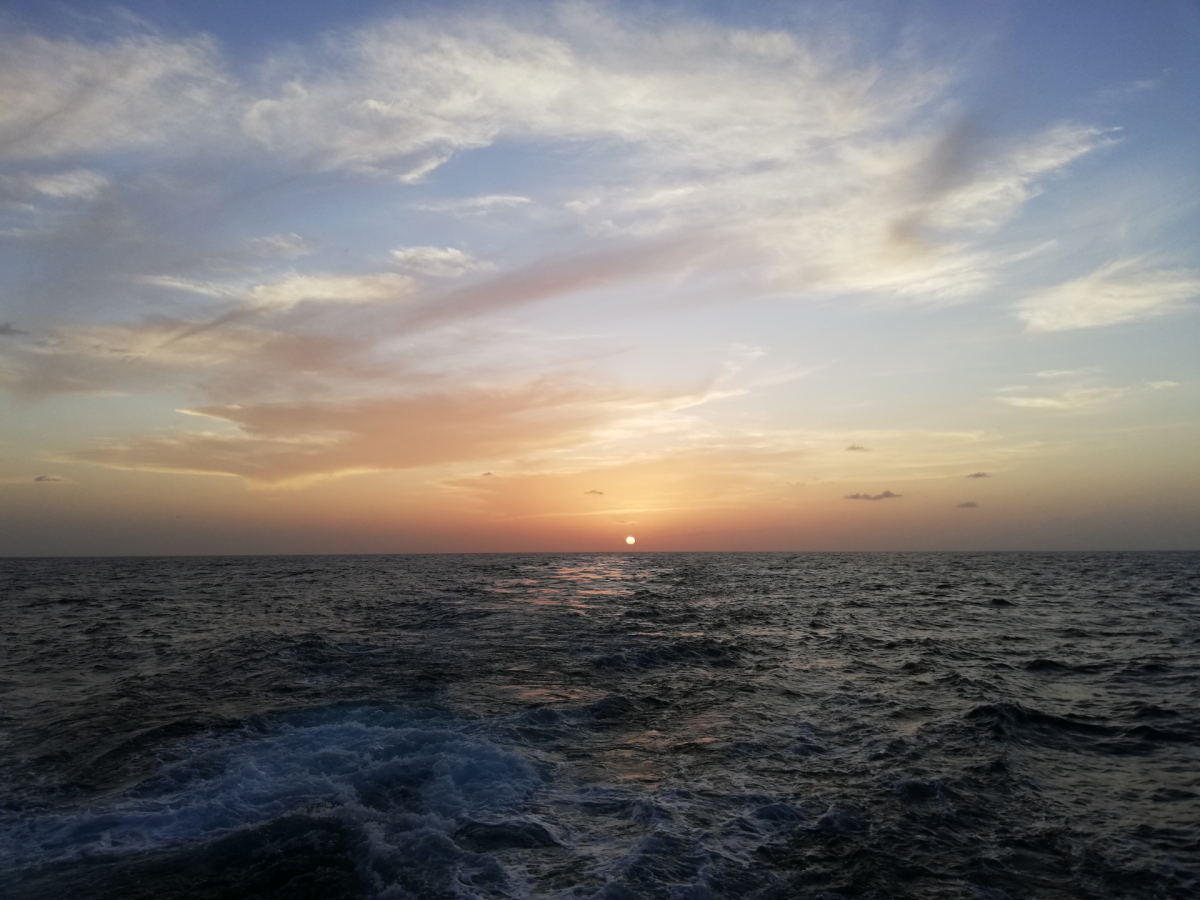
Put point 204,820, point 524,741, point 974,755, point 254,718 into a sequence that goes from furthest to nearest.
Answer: point 254,718 < point 524,741 < point 974,755 < point 204,820

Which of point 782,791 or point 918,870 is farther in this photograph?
point 782,791

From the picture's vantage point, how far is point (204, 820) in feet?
36.9

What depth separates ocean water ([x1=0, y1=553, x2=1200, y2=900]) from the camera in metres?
9.57

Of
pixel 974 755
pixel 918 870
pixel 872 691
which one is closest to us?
pixel 918 870

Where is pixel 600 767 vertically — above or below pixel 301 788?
below

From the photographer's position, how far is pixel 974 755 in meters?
14.5

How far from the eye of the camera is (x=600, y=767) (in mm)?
14164

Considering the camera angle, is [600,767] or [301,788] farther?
[600,767]

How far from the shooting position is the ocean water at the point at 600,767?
957 centimetres

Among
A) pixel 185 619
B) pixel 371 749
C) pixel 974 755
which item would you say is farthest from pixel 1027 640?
pixel 185 619

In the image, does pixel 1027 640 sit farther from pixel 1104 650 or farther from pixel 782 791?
pixel 782 791

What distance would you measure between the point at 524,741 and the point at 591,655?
35.3 ft

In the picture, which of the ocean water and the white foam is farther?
the white foam

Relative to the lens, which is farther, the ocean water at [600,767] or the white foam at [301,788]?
the white foam at [301,788]
